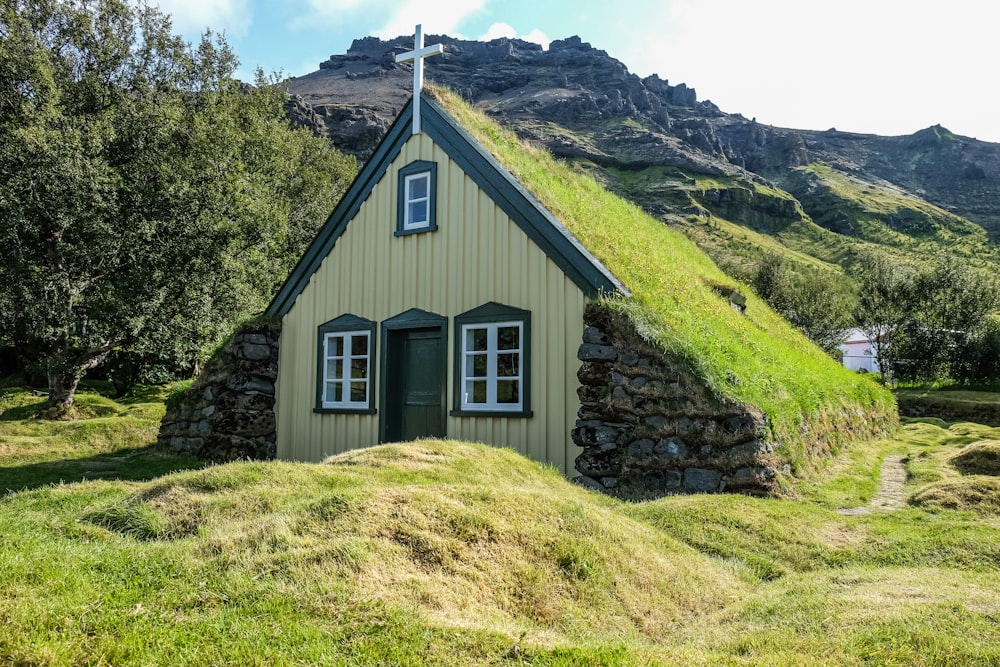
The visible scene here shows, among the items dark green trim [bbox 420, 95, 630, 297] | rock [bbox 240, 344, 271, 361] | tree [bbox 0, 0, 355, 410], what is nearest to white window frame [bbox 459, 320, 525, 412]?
dark green trim [bbox 420, 95, 630, 297]

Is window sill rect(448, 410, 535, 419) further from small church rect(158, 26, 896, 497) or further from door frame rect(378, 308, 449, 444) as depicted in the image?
door frame rect(378, 308, 449, 444)

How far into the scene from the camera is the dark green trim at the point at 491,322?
10.7 m

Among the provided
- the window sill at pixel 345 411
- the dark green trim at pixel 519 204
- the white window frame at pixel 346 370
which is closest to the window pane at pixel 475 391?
the window sill at pixel 345 411

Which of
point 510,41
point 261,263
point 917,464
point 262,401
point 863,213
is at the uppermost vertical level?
point 510,41

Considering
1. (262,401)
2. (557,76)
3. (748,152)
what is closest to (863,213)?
(748,152)

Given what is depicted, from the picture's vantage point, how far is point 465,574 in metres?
4.81

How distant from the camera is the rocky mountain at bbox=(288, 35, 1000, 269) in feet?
338

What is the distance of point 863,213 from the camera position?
11244cm

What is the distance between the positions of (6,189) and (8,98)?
11.6 ft

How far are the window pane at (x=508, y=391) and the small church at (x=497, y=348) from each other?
3 cm

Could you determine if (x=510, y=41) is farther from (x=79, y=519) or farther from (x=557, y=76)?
(x=79, y=519)

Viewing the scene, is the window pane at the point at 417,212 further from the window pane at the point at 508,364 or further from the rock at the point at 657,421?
the rock at the point at 657,421

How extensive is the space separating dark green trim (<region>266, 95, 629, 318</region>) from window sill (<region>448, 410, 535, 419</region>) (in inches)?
85.5

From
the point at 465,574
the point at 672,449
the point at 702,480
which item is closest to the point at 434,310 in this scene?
the point at 672,449
